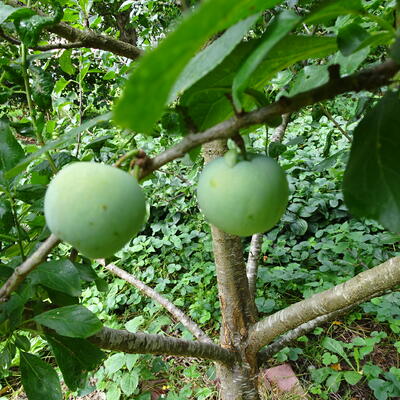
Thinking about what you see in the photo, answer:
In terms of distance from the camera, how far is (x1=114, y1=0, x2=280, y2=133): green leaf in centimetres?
29

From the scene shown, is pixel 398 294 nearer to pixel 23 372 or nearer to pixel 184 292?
pixel 184 292

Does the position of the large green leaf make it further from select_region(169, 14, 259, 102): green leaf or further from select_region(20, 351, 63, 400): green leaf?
select_region(20, 351, 63, 400): green leaf

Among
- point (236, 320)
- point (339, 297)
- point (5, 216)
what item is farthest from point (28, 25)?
point (236, 320)

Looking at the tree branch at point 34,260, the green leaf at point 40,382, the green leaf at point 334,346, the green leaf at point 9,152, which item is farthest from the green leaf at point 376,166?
the green leaf at point 334,346

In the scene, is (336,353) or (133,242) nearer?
(336,353)

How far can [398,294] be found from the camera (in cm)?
220

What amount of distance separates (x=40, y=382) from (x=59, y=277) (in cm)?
37

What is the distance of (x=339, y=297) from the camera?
42.2 inches

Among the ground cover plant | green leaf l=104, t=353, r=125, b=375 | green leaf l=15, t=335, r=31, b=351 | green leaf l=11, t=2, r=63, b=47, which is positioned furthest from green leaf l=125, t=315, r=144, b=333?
green leaf l=11, t=2, r=63, b=47

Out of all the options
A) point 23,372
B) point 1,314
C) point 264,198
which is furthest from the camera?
point 23,372

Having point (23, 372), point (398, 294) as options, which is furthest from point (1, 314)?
point (398, 294)

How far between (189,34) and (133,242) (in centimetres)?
284

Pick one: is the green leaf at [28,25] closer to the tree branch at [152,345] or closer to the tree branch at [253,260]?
the tree branch at [152,345]

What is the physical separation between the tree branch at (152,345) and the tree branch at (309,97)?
68 cm
